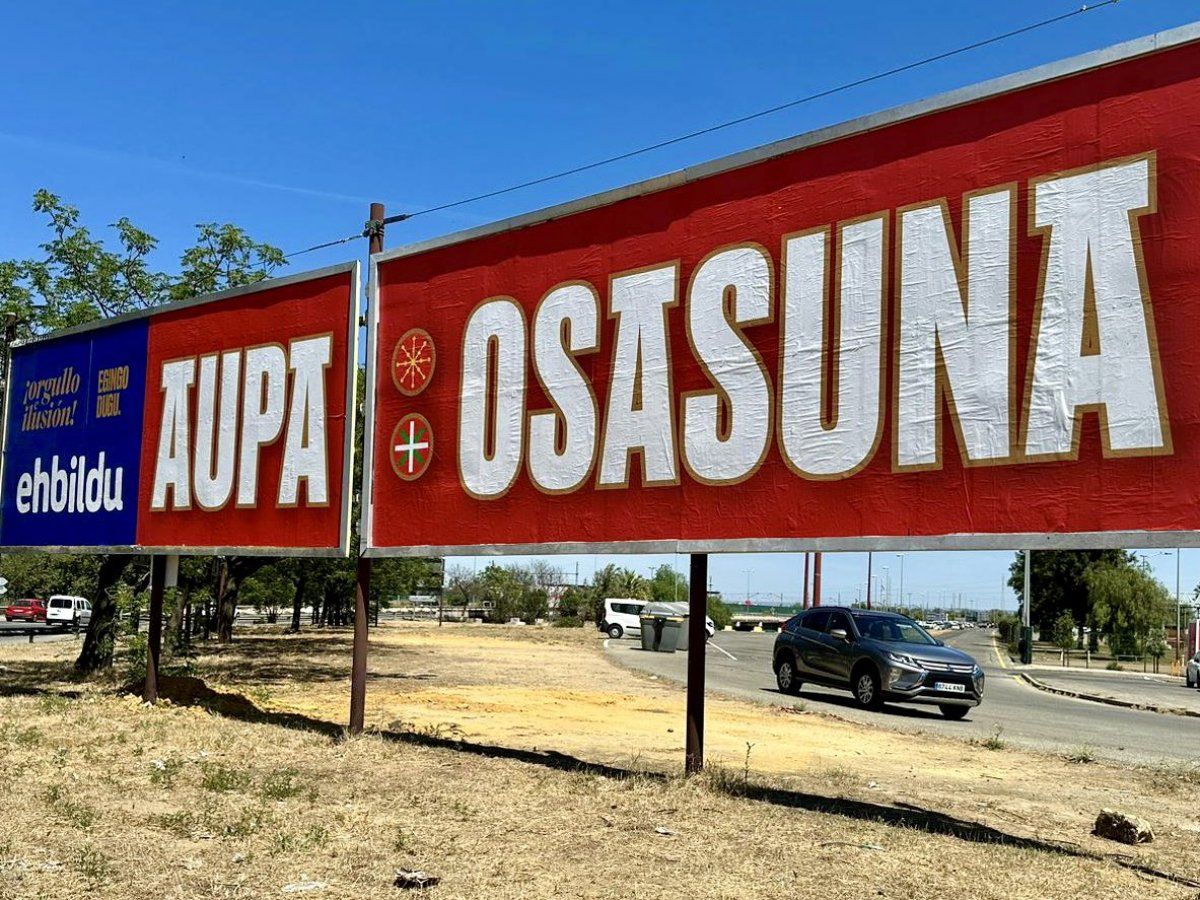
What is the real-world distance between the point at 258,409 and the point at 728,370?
677cm

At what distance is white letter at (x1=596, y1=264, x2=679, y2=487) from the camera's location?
9.64m

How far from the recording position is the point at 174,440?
47.5ft

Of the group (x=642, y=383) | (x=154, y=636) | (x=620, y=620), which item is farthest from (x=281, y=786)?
(x=620, y=620)

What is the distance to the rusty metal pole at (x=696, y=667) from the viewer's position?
9578mm

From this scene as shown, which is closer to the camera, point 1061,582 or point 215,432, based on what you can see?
point 215,432

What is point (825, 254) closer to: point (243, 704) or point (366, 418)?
point (366, 418)

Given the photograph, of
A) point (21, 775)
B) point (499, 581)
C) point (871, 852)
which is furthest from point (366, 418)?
point (499, 581)

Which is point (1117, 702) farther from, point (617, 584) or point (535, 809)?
point (617, 584)

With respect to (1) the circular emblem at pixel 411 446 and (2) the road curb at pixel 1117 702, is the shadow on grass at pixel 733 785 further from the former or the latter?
(2) the road curb at pixel 1117 702

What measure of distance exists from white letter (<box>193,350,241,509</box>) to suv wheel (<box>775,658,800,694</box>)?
41.1 feet

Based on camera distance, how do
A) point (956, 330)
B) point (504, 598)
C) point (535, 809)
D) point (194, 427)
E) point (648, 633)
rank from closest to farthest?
1. point (956, 330)
2. point (535, 809)
3. point (194, 427)
4. point (648, 633)
5. point (504, 598)

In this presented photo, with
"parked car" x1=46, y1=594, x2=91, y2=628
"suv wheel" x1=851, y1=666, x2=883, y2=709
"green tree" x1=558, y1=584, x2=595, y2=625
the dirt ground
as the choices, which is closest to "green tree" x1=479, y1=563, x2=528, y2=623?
"green tree" x1=558, y1=584, x2=595, y2=625

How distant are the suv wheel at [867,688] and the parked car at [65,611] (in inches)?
1725

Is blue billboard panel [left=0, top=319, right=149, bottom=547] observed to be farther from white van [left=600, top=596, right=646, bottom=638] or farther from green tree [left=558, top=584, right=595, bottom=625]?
green tree [left=558, top=584, right=595, bottom=625]
